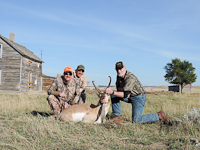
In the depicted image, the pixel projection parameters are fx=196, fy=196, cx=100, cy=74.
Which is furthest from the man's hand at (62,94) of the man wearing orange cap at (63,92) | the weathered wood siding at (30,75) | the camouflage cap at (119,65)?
the weathered wood siding at (30,75)

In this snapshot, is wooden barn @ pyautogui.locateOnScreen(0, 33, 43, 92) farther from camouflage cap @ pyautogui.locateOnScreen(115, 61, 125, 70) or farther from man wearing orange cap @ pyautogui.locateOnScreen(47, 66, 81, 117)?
camouflage cap @ pyautogui.locateOnScreen(115, 61, 125, 70)

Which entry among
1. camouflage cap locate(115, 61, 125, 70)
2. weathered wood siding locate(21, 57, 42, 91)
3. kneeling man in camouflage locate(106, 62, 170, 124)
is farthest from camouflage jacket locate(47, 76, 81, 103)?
weathered wood siding locate(21, 57, 42, 91)

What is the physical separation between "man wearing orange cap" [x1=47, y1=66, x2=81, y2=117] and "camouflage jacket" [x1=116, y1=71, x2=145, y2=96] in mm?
1556

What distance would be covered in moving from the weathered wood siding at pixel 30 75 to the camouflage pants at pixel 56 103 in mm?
16732

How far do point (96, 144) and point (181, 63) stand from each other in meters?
44.7

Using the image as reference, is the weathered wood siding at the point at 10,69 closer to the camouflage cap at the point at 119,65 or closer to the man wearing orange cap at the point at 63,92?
the man wearing orange cap at the point at 63,92

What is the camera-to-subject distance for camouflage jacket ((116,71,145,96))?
5.63 m

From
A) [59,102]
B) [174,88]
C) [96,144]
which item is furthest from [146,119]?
[174,88]

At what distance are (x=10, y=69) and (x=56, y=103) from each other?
55.7 feet

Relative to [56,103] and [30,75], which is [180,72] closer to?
[30,75]

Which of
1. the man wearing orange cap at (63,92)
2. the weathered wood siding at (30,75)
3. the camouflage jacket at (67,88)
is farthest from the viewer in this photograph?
the weathered wood siding at (30,75)

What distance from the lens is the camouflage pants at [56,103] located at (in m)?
6.42

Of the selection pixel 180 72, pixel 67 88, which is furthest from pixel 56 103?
pixel 180 72

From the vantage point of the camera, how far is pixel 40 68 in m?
27.0
